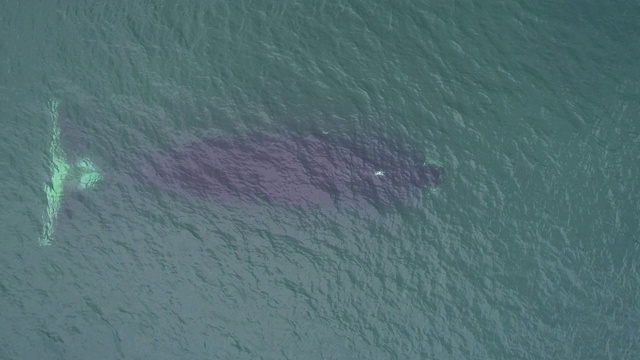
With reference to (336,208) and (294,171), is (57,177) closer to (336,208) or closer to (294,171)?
(294,171)

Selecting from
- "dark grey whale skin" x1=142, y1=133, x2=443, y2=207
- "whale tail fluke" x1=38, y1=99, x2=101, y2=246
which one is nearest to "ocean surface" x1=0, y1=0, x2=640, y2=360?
"whale tail fluke" x1=38, y1=99, x2=101, y2=246

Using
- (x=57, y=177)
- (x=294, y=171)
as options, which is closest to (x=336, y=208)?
(x=294, y=171)

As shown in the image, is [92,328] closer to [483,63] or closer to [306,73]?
[306,73]

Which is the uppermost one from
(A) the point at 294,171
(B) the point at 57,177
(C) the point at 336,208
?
(A) the point at 294,171

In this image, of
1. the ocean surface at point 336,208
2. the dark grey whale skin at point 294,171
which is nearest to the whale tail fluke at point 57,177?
the ocean surface at point 336,208

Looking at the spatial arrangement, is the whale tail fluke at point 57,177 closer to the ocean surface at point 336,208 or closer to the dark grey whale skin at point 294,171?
the ocean surface at point 336,208

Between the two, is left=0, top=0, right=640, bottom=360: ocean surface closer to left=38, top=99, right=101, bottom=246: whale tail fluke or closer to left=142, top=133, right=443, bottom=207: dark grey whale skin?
left=38, top=99, right=101, bottom=246: whale tail fluke
